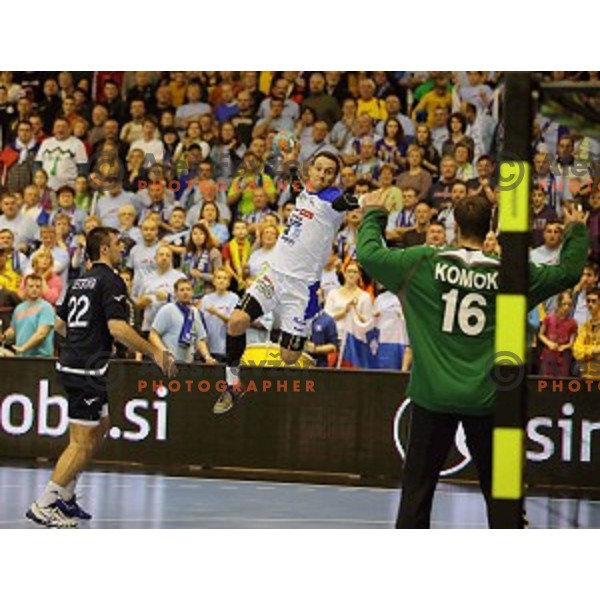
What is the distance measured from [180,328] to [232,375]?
509 mm

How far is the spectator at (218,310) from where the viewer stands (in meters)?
11.0

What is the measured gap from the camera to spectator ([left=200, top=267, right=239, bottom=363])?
11.0 m

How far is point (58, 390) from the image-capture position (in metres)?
11.4

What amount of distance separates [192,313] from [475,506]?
2.59 meters

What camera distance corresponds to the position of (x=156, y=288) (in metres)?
11.4

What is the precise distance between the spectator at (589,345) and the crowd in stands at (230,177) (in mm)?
15

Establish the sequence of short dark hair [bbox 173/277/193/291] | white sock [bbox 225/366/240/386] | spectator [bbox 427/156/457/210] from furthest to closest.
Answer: short dark hair [bbox 173/277/193/291]
white sock [bbox 225/366/240/386]
spectator [bbox 427/156/457/210]

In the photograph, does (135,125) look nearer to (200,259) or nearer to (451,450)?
(200,259)

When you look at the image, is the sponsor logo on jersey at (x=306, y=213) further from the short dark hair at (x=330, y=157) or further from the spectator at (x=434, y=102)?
the spectator at (x=434, y=102)

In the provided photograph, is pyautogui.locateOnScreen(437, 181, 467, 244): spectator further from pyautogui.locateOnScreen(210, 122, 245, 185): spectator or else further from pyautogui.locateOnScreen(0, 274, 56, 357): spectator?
pyautogui.locateOnScreen(0, 274, 56, 357): spectator

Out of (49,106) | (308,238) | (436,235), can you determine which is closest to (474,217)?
(436,235)

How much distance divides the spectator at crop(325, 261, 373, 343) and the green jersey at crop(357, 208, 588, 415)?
3719 mm

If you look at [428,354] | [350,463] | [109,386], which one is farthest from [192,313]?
[428,354]

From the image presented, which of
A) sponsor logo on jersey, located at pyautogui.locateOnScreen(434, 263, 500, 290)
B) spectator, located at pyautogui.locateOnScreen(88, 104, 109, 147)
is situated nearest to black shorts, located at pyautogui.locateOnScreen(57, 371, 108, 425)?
sponsor logo on jersey, located at pyautogui.locateOnScreen(434, 263, 500, 290)
